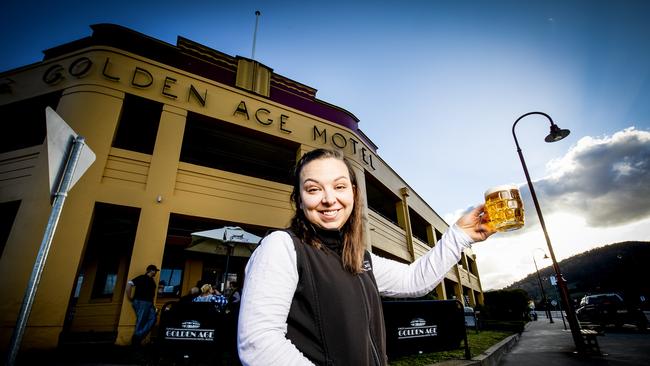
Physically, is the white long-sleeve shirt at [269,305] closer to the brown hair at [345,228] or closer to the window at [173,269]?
the brown hair at [345,228]

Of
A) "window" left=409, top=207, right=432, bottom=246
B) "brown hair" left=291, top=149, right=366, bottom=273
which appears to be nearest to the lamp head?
"window" left=409, top=207, right=432, bottom=246

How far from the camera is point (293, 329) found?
1.05 m

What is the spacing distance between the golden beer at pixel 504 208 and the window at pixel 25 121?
38.4 ft

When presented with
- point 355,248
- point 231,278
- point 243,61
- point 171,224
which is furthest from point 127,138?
point 355,248

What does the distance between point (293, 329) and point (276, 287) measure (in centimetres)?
24

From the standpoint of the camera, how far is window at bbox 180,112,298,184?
9484 millimetres

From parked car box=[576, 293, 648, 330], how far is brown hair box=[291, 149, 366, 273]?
16270 millimetres

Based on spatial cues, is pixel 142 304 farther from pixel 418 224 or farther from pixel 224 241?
pixel 418 224

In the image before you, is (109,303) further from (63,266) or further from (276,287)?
(276,287)

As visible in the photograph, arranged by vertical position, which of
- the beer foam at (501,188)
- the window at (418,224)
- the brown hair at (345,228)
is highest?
the window at (418,224)

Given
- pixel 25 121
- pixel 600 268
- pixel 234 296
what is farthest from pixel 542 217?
pixel 600 268

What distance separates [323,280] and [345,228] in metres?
0.48

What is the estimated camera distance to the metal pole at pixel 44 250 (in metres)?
1.79

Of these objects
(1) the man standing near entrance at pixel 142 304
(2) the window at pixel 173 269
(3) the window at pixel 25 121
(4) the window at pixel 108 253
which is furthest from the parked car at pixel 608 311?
(3) the window at pixel 25 121
